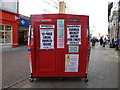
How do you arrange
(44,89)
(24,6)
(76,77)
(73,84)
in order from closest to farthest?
(44,89)
(73,84)
(76,77)
(24,6)

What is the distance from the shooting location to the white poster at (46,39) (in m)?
5.14

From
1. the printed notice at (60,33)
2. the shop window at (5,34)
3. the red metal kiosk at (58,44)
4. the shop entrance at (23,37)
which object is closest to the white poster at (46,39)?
the red metal kiosk at (58,44)

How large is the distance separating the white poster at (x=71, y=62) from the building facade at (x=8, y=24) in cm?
1494

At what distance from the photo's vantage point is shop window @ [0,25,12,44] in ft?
61.6

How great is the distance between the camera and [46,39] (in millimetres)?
5164

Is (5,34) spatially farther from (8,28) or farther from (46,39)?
(46,39)

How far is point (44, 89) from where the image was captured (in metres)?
4.47

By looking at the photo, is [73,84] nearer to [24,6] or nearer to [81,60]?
[81,60]

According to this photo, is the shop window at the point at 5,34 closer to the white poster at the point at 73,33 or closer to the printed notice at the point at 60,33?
the printed notice at the point at 60,33

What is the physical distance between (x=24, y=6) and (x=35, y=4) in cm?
524

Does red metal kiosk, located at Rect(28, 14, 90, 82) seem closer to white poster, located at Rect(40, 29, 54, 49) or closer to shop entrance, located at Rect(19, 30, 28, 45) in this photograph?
white poster, located at Rect(40, 29, 54, 49)

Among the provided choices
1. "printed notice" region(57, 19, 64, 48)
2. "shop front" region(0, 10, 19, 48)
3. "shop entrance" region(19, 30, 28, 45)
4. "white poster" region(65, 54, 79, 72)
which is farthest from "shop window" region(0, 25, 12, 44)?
"white poster" region(65, 54, 79, 72)

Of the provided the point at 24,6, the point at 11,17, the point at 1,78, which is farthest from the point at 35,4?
the point at 1,78

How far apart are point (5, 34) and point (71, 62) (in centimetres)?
1612
